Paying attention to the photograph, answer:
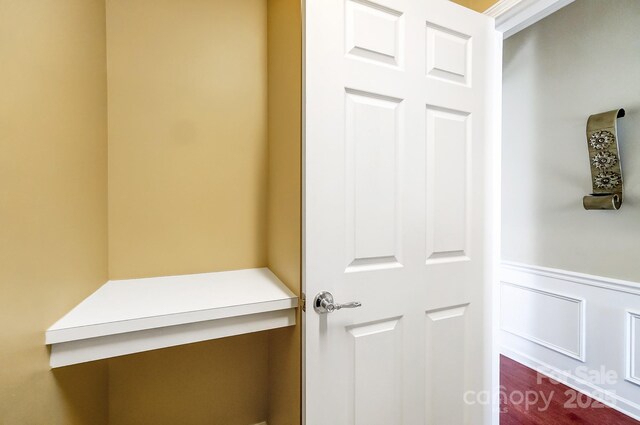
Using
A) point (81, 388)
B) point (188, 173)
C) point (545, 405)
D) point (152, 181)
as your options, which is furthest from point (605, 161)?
point (81, 388)

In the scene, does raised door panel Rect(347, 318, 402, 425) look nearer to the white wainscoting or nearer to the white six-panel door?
Answer: the white six-panel door

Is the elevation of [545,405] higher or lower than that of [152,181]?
lower

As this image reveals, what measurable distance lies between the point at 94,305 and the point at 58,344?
174mm

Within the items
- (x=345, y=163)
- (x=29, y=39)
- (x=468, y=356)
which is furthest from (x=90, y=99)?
(x=468, y=356)

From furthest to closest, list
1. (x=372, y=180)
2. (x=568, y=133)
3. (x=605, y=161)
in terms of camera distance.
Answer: (x=568, y=133) → (x=605, y=161) → (x=372, y=180)

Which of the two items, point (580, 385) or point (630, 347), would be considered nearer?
point (630, 347)

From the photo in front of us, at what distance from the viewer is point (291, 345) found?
109cm

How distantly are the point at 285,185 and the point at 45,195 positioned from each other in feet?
2.38

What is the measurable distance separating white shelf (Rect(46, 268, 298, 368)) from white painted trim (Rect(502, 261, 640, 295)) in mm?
2200

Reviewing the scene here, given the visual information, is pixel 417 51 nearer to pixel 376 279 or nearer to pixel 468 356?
pixel 376 279

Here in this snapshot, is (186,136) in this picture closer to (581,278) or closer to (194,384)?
(194,384)

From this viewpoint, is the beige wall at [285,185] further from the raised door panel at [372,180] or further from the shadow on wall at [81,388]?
the shadow on wall at [81,388]

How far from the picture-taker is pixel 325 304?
0.96 meters

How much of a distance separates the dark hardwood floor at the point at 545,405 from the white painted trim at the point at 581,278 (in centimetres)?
78
